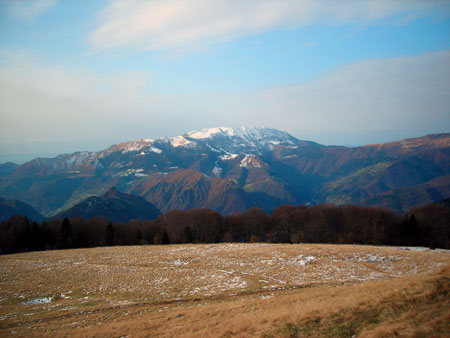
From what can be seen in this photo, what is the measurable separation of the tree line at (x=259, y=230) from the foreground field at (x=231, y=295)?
144 ft

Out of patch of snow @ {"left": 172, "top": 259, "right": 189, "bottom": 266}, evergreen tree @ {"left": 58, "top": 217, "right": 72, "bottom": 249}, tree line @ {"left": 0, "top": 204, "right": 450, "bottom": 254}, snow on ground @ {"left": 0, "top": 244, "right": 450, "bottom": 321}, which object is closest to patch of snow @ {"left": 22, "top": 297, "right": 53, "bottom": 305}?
snow on ground @ {"left": 0, "top": 244, "right": 450, "bottom": 321}

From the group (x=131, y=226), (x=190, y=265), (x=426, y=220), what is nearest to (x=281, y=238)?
(x=426, y=220)

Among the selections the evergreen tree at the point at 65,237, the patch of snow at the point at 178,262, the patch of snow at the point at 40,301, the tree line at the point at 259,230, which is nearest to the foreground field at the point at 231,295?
the patch of snow at the point at 40,301

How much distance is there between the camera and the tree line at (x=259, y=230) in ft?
289

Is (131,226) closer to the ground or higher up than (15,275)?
closer to the ground

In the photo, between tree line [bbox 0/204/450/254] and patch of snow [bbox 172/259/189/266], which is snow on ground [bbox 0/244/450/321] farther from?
tree line [bbox 0/204/450/254]

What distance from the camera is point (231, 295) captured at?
85.3 ft

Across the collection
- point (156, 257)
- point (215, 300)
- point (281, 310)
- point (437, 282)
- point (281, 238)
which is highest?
point (437, 282)

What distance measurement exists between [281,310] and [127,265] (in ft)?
101

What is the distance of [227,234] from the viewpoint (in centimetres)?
10550

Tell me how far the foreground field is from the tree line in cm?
4400

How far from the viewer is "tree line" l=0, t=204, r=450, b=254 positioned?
87969mm

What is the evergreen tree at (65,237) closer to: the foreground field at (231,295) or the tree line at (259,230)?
the tree line at (259,230)

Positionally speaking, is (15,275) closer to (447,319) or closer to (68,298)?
(68,298)
